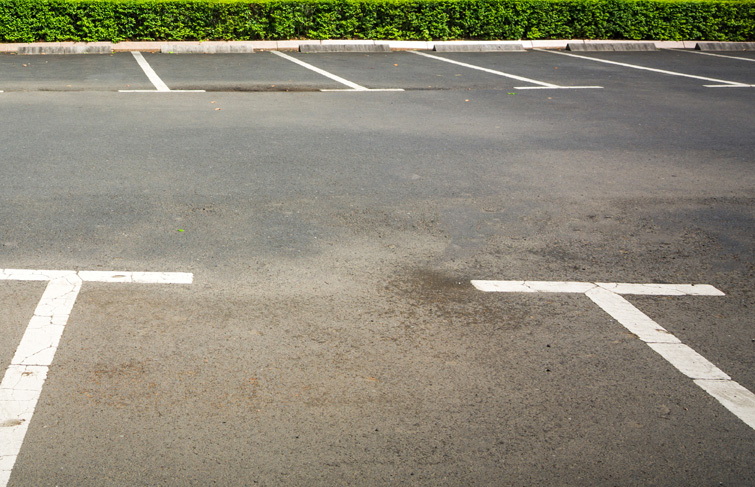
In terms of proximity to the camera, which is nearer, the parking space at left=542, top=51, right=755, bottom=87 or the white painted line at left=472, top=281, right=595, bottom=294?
the white painted line at left=472, top=281, right=595, bottom=294

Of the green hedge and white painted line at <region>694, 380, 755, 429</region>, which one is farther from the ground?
the green hedge

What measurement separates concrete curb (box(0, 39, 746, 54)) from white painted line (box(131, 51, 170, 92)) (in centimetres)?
64

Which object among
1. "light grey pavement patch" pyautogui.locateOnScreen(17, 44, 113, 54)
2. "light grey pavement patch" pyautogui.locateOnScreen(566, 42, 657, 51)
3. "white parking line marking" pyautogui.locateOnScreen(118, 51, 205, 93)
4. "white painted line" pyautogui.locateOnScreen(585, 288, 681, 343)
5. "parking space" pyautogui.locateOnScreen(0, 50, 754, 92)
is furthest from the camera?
"light grey pavement patch" pyautogui.locateOnScreen(566, 42, 657, 51)

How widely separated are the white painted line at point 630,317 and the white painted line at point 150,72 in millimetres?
8589

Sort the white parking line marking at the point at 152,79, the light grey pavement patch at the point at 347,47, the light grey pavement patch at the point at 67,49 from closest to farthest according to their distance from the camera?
the white parking line marking at the point at 152,79, the light grey pavement patch at the point at 67,49, the light grey pavement patch at the point at 347,47

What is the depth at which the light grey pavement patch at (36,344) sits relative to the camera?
3354mm

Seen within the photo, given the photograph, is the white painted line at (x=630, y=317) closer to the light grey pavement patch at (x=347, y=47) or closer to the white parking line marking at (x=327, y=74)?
the white parking line marking at (x=327, y=74)

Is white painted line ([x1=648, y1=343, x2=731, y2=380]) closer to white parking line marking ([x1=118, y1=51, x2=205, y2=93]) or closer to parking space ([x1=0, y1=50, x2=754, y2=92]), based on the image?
parking space ([x1=0, y1=50, x2=754, y2=92])

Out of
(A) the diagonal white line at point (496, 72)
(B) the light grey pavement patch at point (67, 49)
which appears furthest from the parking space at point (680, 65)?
(B) the light grey pavement patch at point (67, 49)

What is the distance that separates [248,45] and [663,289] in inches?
A: 522

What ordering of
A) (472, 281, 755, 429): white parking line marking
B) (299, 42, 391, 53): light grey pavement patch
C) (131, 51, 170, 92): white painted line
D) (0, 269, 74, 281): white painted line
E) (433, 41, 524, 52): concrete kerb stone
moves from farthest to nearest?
1. (433, 41, 524, 52): concrete kerb stone
2. (299, 42, 391, 53): light grey pavement patch
3. (131, 51, 170, 92): white painted line
4. (0, 269, 74, 281): white painted line
5. (472, 281, 755, 429): white parking line marking

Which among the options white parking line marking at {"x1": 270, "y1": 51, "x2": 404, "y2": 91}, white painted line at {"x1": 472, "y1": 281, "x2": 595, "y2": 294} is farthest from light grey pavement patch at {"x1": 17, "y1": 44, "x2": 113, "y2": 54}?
white painted line at {"x1": 472, "y1": 281, "x2": 595, "y2": 294}

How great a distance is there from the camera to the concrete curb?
606 inches

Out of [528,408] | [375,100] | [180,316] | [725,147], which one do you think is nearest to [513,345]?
[528,408]
